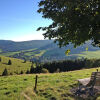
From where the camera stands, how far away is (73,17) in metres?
9.45

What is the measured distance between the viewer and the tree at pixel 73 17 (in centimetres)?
881

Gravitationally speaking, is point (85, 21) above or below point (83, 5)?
below

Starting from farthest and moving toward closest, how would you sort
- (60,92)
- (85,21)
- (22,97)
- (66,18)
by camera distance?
(60,92) < (22,97) < (66,18) < (85,21)

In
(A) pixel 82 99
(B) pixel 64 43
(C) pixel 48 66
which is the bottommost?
(C) pixel 48 66

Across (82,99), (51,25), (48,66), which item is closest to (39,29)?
(51,25)

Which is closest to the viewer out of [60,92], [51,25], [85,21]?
[85,21]

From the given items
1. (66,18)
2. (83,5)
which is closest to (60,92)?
(66,18)

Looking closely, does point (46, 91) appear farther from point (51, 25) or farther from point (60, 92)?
point (51, 25)

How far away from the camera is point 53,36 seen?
1105 cm

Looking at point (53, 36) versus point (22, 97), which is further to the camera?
point (22, 97)

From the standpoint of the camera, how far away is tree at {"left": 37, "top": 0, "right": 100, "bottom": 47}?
881cm

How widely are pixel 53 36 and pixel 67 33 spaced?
1.06 m

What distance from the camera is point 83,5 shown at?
386 inches

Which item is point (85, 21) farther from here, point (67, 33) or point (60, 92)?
point (60, 92)
